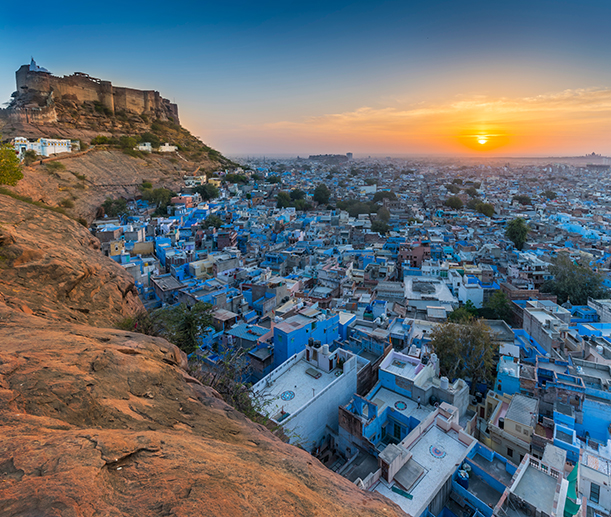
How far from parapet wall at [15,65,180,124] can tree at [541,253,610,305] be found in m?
56.7

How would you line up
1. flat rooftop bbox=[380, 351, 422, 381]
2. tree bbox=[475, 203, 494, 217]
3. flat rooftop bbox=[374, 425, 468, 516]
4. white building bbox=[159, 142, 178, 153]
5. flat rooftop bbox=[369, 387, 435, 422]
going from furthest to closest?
white building bbox=[159, 142, 178, 153] < tree bbox=[475, 203, 494, 217] < flat rooftop bbox=[380, 351, 422, 381] < flat rooftop bbox=[369, 387, 435, 422] < flat rooftop bbox=[374, 425, 468, 516]

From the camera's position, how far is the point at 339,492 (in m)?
3.38

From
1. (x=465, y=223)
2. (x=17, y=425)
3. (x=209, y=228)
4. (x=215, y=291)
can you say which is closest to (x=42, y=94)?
(x=209, y=228)

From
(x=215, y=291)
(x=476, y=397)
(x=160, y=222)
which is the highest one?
(x=160, y=222)

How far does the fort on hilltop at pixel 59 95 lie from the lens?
4125 centimetres

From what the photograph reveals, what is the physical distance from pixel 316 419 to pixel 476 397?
676cm

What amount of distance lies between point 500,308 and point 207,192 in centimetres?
3524

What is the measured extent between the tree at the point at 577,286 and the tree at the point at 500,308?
4118mm

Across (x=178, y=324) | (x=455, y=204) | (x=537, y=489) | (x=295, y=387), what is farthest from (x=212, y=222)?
(x=455, y=204)

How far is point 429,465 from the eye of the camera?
8.73m

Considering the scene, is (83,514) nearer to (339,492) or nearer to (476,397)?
(339,492)

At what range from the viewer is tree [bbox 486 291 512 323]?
18.0m

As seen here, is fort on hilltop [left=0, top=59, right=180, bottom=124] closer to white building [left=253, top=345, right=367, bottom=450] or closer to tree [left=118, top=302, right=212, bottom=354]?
tree [left=118, top=302, right=212, bottom=354]

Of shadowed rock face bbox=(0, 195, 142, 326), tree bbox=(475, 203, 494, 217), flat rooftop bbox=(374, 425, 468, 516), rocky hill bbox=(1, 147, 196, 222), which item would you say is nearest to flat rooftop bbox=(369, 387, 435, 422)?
flat rooftop bbox=(374, 425, 468, 516)
